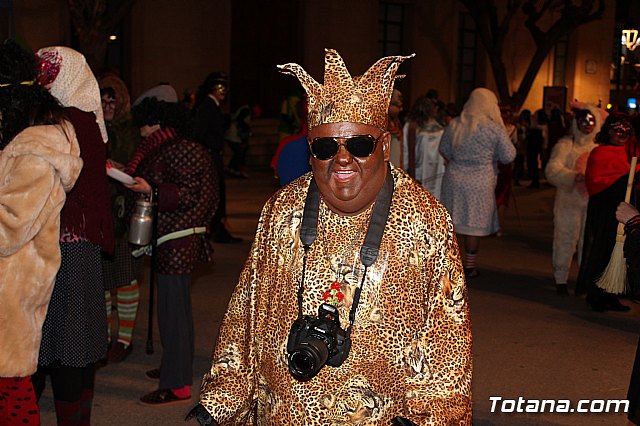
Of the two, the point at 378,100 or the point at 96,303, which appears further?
the point at 96,303

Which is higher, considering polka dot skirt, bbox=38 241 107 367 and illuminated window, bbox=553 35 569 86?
illuminated window, bbox=553 35 569 86

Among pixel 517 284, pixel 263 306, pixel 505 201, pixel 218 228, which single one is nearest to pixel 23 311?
pixel 263 306

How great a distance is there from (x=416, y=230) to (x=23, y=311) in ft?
6.50

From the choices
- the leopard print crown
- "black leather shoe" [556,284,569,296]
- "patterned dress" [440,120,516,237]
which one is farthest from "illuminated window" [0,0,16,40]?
"black leather shoe" [556,284,569,296]

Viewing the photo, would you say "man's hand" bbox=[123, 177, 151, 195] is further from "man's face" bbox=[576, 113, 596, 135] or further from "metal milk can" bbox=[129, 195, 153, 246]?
"man's face" bbox=[576, 113, 596, 135]

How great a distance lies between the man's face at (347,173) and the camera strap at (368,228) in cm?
4

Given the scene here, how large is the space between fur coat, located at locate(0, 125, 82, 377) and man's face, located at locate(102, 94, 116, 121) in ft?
8.90

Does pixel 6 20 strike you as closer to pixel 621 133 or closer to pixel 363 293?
pixel 621 133

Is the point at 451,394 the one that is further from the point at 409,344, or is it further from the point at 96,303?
the point at 96,303

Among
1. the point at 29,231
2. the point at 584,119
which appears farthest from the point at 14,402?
the point at 584,119

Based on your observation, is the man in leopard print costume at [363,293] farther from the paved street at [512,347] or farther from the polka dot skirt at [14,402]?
the paved street at [512,347]

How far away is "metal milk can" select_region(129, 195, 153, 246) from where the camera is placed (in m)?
5.84

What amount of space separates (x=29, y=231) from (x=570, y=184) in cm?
646

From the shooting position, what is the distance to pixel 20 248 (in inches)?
167
